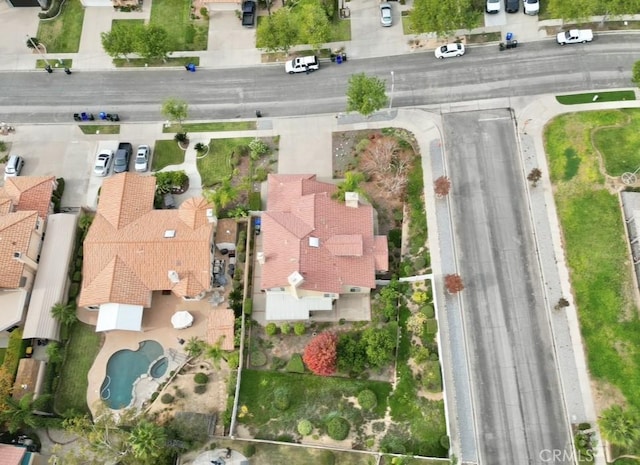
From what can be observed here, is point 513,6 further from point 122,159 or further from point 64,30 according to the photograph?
point 64,30

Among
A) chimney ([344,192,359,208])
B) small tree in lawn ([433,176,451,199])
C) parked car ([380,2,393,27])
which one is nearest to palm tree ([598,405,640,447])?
small tree in lawn ([433,176,451,199])

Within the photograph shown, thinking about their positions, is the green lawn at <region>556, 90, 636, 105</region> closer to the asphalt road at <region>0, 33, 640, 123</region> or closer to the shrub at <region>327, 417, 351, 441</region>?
the asphalt road at <region>0, 33, 640, 123</region>

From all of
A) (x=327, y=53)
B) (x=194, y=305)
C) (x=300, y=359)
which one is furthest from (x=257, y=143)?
(x=300, y=359)

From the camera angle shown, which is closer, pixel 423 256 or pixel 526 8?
pixel 423 256

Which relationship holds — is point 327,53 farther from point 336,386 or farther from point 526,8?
point 336,386

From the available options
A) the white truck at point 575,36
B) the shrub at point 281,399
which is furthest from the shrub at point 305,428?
the white truck at point 575,36

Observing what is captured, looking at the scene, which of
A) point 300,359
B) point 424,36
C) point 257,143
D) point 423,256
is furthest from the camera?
point 424,36

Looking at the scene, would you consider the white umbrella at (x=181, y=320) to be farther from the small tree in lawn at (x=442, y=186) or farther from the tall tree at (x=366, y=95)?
the small tree in lawn at (x=442, y=186)

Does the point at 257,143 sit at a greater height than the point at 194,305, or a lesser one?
greater
